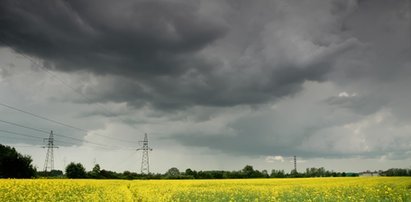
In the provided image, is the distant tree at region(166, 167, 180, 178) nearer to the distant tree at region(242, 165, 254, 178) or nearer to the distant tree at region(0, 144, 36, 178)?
the distant tree at region(242, 165, 254, 178)

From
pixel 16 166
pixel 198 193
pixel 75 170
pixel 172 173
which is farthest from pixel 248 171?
pixel 198 193

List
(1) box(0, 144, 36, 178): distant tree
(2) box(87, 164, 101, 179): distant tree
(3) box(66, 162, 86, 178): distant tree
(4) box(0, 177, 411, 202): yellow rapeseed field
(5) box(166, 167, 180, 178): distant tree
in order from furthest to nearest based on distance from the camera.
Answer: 1. (5) box(166, 167, 180, 178): distant tree
2. (2) box(87, 164, 101, 179): distant tree
3. (3) box(66, 162, 86, 178): distant tree
4. (1) box(0, 144, 36, 178): distant tree
5. (4) box(0, 177, 411, 202): yellow rapeseed field

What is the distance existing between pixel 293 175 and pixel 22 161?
2418 inches

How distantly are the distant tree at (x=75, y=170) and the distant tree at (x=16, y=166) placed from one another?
30.1ft

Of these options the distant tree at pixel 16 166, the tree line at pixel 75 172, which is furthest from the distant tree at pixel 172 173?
the distant tree at pixel 16 166

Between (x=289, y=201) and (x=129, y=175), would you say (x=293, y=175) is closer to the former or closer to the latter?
(x=129, y=175)

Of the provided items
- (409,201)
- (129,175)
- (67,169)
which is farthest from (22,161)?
(409,201)

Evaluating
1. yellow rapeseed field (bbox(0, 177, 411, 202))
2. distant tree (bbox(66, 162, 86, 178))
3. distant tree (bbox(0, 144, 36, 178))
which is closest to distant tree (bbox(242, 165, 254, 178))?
distant tree (bbox(66, 162, 86, 178))

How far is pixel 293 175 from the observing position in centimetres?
9912

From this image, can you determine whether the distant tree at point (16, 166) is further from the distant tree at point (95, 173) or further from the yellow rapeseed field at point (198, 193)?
the yellow rapeseed field at point (198, 193)

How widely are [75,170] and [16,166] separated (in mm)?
12589

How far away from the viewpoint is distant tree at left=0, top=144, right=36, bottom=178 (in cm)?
6919

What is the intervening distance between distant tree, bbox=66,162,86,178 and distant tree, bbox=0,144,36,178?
30.1ft

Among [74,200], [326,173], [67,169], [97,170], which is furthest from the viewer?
[326,173]
